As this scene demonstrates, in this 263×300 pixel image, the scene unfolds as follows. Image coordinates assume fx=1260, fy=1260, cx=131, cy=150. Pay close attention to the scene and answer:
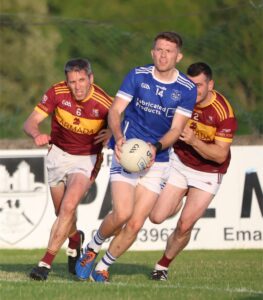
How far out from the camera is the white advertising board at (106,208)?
19.4 metres

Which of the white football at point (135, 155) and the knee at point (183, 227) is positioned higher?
the white football at point (135, 155)

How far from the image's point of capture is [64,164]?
Result: 14164 millimetres

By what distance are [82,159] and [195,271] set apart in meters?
2.14

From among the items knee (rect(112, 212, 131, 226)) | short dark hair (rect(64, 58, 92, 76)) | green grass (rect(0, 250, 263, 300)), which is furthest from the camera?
short dark hair (rect(64, 58, 92, 76))

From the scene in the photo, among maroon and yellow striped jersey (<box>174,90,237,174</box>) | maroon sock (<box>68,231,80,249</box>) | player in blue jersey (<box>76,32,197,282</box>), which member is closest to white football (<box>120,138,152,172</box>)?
player in blue jersey (<box>76,32,197,282</box>)

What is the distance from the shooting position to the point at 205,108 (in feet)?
46.1

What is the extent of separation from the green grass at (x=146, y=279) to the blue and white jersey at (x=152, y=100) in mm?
1595

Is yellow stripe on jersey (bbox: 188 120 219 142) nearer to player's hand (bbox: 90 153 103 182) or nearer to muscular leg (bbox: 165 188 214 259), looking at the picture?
muscular leg (bbox: 165 188 214 259)

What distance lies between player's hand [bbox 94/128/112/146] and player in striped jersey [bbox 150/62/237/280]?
2.78 ft

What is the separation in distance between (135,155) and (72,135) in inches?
74.5

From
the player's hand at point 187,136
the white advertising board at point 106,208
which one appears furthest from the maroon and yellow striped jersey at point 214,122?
the white advertising board at point 106,208

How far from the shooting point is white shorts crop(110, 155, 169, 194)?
12.9 meters

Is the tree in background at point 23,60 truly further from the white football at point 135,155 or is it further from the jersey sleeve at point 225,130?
the white football at point 135,155

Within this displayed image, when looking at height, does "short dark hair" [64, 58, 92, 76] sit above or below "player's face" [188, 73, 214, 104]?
above
